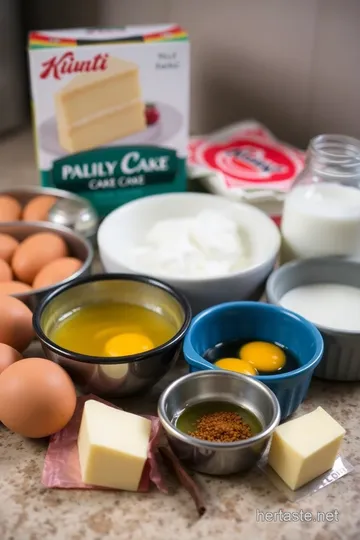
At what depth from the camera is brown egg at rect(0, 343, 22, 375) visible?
2.76 feet

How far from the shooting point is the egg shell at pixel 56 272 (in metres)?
1.01

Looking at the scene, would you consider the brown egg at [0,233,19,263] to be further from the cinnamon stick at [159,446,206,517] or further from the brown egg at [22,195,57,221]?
the cinnamon stick at [159,446,206,517]

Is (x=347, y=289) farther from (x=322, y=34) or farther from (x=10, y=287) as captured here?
(x=322, y=34)

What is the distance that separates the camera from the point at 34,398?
0.77m

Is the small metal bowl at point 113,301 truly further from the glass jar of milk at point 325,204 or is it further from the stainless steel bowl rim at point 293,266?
the glass jar of milk at point 325,204

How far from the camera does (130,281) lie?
98 centimetres

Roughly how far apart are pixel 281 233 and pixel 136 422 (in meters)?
0.47

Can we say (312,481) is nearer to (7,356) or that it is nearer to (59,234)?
(7,356)

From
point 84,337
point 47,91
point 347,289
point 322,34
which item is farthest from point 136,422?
point 322,34

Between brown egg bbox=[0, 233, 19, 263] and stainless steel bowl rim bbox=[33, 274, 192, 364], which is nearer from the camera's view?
stainless steel bowl rim bbox=[33, 274, 192, 364]

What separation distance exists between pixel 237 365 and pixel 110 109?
56cm

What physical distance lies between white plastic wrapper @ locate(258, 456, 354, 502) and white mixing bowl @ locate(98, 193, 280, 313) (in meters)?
0.27

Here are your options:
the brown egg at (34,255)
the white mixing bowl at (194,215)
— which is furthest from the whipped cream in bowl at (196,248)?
the brown egg at (34,255)

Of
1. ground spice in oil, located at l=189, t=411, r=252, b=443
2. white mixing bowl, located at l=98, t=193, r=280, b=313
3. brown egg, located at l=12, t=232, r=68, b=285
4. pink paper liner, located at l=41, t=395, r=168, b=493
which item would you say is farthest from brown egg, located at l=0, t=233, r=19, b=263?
ground spice in oil, located at l=189, t=411, r=252, b=443
